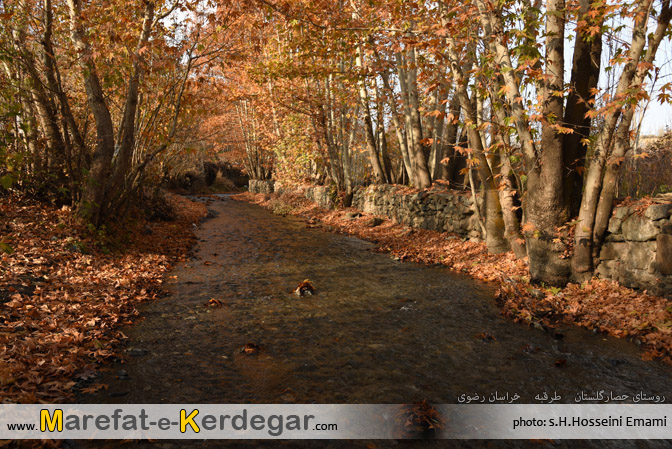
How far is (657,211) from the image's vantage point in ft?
19.5

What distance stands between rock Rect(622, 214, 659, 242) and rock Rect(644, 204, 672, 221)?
0.27 ft

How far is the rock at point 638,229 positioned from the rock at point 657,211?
0.27 ft

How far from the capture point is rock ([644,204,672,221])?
5.88 metres

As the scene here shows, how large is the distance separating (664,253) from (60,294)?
29.7 ft

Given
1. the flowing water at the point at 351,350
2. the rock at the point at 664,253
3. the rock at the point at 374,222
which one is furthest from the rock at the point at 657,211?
the rock at the point at 374,222

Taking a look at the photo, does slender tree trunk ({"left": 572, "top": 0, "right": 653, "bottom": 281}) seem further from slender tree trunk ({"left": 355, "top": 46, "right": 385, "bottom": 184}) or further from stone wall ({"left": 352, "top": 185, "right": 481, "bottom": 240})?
slender tree trunk ({"left": 355, "top": 46, "right": 385, "bottom": 184})

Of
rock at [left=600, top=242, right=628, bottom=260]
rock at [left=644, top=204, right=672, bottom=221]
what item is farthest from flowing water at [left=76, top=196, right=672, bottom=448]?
rock at [left=644, top=204, right=672, bottom=221]

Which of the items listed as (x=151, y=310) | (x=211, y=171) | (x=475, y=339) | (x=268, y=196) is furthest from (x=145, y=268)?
(x=211, y=171)

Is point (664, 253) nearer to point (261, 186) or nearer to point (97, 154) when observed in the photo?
point (97, 154)

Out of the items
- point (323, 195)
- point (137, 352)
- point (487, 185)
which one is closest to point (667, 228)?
point (487, 185)

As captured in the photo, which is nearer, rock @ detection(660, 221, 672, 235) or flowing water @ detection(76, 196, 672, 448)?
flowing water @ detection(76, 196, 672, 448)

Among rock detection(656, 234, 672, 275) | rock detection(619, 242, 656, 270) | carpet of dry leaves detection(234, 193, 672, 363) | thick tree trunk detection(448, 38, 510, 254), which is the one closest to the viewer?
carpet of dry leaves detection(234, 193, 672, 363)

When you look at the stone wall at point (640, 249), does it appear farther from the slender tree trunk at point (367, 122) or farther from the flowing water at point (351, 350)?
the slender tree trunk at point (367, 122)

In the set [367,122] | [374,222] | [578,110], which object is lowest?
[374,222]
